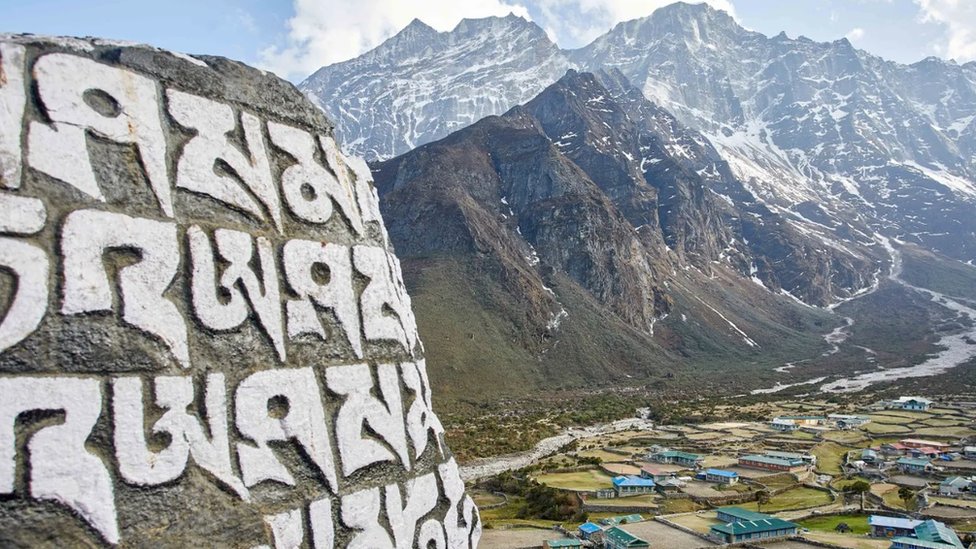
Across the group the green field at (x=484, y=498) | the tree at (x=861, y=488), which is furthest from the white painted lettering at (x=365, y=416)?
the tree at (x=861, y=488)

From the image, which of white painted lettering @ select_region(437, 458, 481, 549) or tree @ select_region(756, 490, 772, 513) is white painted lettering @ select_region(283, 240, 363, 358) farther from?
tree @ select_region(756, 490, 772, 513)

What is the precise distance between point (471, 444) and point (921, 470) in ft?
113

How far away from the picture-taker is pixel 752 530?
29.9m

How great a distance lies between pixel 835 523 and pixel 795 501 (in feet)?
16.6

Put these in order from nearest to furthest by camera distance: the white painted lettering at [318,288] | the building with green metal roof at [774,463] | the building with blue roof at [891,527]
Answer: the white painted lettering at [318,288] → the building with blue roof at [891,527] → the building with green metal roof at [774,463]

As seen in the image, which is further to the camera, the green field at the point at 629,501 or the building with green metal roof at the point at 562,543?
the green field at the point at 629,501

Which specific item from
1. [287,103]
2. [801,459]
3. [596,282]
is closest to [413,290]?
[596,282]

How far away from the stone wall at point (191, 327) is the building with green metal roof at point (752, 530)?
2338 centimetres

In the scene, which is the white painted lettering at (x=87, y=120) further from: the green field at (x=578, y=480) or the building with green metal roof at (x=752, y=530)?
the green field at (x=578, y=480)

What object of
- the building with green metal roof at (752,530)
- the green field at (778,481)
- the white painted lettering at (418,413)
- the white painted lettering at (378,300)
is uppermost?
the white painted lettering at (378,300)

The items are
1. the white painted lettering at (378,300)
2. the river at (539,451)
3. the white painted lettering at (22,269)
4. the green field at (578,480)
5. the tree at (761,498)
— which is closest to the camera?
the white painted lettering at (22,269)

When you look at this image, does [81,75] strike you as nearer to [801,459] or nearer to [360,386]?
[360,386]

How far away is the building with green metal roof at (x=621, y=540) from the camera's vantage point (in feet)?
95.1

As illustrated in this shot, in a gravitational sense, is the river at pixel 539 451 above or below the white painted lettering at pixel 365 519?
below
